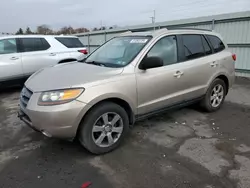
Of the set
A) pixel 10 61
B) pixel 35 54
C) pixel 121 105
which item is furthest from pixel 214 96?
pixel 10 61

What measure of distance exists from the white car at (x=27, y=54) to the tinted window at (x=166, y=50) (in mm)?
3428

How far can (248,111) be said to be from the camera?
5.28 meters

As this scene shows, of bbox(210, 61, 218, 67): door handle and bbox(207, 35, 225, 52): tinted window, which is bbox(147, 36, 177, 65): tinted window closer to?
bbox(210, 61, 218, 67): door handle

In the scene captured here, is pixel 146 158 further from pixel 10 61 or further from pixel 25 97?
pixel 10 61

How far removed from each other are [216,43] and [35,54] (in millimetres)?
5275

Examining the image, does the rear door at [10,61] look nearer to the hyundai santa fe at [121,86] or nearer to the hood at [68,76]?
the hyundai santa fe at [121,86]

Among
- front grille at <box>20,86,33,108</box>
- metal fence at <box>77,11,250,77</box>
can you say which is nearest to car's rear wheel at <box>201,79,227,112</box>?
front grille at <box>20,86,33,108</box>

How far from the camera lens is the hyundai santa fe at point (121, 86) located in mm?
2977

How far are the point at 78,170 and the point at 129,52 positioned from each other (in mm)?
1990

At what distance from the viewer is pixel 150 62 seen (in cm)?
355

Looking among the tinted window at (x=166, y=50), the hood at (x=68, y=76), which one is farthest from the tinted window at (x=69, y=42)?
the tinted window at (x=166, y=50)

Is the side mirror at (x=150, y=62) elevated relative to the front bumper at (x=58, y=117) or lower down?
elevated

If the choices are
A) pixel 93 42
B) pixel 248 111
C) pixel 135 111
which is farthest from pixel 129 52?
pixel 93 42

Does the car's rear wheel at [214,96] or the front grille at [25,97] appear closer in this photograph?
the front grille at [25,97]
